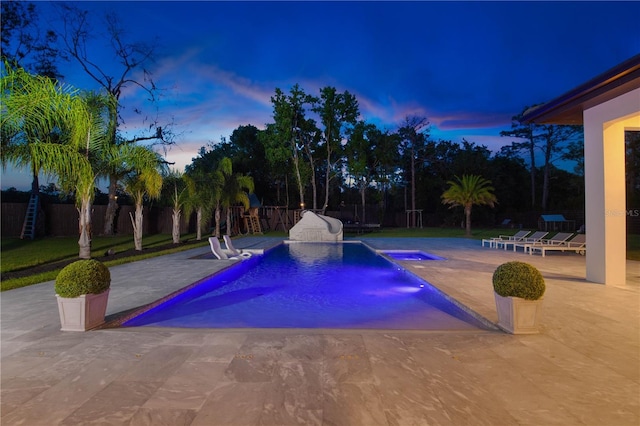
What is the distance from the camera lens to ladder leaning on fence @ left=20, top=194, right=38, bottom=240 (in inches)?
711

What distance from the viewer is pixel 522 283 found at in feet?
13.9

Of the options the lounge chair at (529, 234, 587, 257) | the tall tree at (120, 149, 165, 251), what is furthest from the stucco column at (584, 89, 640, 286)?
the tall tree at (120, 149, 165, 251)

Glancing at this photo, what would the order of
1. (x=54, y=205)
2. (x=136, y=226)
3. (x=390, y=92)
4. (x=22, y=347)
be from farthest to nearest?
(x=390, y=92)
(x=54, y=205)
(x=136, y=226)
(x=22, y=347)

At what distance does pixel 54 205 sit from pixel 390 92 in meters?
24.4

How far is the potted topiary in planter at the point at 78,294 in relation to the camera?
4371 mm

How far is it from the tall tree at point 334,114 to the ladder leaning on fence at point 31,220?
63.4 feet

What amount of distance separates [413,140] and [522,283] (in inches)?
1337

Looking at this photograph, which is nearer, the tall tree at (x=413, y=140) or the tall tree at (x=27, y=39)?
the tall tree at (x=27, y=39)

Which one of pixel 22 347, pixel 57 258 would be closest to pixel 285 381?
pixel 22 347

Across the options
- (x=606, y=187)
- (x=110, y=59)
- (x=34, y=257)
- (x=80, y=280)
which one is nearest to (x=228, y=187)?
(x=34, y=257)

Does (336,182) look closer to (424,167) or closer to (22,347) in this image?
(424,167)

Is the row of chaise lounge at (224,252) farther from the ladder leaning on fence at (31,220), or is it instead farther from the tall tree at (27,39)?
the tall tree at (27,39)

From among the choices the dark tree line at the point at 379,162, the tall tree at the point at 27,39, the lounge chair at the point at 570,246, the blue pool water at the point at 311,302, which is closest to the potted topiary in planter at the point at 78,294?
the blue pool water at the point at 311,302

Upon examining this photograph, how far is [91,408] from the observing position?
8.75ft
